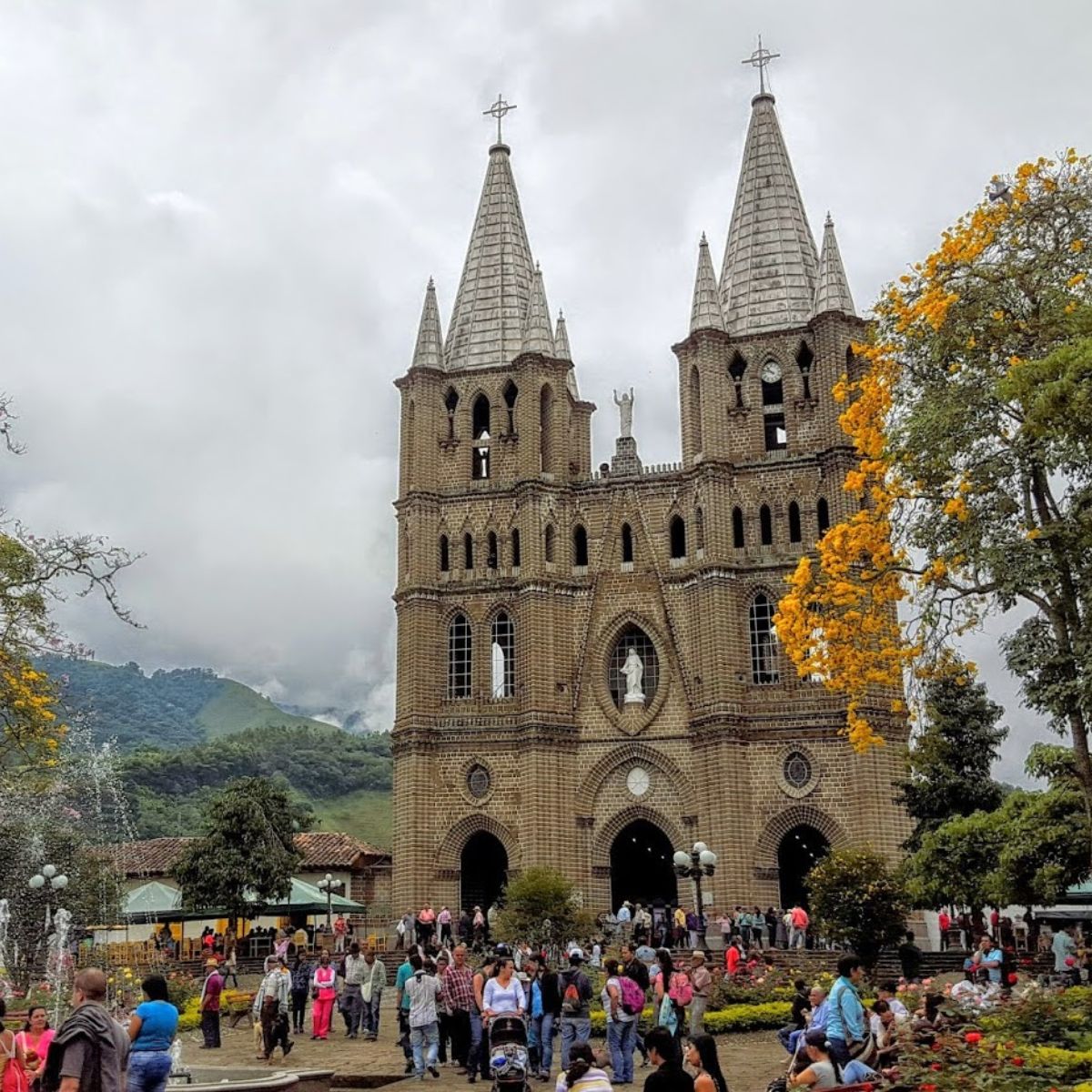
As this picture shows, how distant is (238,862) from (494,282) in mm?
20709

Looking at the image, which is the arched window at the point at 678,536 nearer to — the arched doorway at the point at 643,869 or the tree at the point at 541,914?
the arched doorway at the point at 643,869

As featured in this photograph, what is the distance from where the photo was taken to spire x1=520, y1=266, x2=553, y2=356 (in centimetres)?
4450

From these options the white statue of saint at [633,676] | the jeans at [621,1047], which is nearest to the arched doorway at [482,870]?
the white statue of saint at [633,676]

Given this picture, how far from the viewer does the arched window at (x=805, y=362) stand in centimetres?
4275

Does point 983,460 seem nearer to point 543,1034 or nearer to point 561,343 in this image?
point 543,1034

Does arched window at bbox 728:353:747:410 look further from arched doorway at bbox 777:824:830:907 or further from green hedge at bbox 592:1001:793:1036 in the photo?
green hedge at bbox 592:1001:793:1036

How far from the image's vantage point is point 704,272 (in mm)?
43906

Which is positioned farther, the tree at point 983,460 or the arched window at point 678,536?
the arched window at point 678,536

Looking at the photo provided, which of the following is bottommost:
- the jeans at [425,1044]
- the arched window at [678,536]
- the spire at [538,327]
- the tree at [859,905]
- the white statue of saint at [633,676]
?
the jeans at [425,1044]

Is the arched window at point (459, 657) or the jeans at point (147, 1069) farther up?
the arched window at point (459, 657)

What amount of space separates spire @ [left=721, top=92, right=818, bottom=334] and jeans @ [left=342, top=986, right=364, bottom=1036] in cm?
2776

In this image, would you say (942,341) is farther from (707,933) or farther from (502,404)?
(502,404)

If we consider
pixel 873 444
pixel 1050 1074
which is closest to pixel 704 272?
pixel 873 444

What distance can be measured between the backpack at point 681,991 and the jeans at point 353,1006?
19.5 ft
